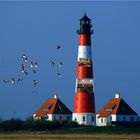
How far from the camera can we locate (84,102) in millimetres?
142875

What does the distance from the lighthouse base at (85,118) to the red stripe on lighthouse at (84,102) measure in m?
0.71

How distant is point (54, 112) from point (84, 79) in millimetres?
13544

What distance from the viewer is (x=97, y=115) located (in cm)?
15200

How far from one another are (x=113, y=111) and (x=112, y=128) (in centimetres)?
1357

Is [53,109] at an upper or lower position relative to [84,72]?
lower

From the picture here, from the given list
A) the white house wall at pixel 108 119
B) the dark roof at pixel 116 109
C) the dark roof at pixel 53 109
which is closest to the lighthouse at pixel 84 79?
the white house wall at pixel 108 119

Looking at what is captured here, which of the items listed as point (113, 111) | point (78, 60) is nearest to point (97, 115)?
point (113, 111)

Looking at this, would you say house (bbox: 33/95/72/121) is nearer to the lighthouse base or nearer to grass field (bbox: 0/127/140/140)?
the lighthouse base

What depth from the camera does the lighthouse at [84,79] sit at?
466 feet

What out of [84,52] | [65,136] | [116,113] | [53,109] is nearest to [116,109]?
[116,113]

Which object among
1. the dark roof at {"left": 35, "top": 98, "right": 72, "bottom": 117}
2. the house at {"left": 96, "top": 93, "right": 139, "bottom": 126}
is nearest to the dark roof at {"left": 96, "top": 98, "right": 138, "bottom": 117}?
the house at {"left": 96, "top": 93, "right": 139, "bottom": 126}

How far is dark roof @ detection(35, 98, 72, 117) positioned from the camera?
155m

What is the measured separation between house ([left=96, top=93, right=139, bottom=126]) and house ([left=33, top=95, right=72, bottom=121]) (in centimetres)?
370

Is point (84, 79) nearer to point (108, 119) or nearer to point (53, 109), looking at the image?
point (108, 119)
